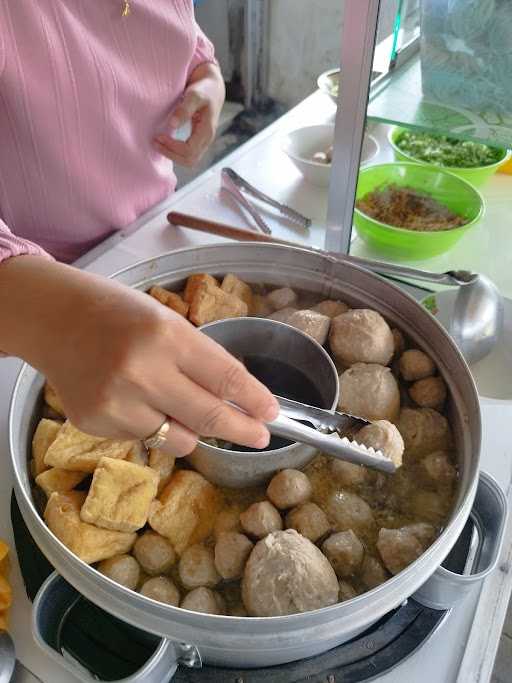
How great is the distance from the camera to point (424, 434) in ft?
2.45

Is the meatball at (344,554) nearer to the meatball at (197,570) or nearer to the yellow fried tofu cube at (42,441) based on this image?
the meatball at (197,570)

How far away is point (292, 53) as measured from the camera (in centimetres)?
298

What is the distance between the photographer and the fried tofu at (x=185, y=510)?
666mm

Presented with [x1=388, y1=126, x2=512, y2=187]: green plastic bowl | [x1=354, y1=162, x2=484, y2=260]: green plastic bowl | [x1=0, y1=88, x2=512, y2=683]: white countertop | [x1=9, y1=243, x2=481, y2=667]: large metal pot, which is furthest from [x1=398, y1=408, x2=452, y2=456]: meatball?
[x1=388, y1=126, x2=512, y2=187]: green plastic bowl

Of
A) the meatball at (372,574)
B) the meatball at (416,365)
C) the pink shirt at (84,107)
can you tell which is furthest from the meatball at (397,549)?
the pink shirt at (84,107)

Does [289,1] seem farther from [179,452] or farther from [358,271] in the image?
[179,452]

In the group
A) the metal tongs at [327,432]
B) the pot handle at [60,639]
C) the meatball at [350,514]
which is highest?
the metal tongs at [327,432]

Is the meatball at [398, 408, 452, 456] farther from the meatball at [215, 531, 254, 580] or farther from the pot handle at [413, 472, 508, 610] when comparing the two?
the meatball at [215, 531, 254, 580]

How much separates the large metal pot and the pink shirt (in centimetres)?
34

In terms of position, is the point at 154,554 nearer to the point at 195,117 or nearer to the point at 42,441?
the point at 42,441

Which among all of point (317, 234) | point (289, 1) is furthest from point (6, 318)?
point (289, 1)

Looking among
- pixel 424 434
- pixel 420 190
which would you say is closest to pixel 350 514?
pixel 424 434

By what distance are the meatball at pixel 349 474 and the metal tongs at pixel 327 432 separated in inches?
2.4

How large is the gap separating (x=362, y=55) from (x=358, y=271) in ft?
0.96
